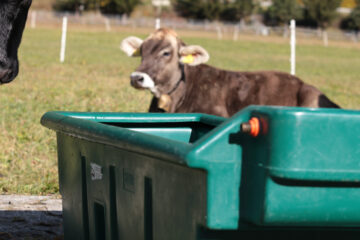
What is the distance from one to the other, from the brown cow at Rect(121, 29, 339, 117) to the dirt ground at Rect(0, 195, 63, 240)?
6.52 ft

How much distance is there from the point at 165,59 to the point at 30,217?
2649 millimetres

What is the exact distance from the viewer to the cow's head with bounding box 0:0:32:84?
3.16 m

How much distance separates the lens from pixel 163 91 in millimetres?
6551

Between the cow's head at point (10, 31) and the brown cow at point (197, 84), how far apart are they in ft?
9.78

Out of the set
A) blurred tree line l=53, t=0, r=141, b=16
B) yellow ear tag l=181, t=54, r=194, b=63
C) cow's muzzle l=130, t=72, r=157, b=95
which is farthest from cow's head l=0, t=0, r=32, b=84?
blurred tree line l=53, t=0, r=141, b=16

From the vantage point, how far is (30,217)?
4367 mm

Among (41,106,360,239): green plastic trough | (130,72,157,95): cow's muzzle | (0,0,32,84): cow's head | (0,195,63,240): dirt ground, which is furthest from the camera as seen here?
(130,72,157,95): cow's muzzle

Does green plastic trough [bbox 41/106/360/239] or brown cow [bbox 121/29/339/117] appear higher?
green plastic trough [bbox 41/106/360/239]

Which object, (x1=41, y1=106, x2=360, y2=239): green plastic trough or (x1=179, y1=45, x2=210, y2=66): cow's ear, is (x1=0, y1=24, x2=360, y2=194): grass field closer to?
(x1=179, y1=45, x2=210, y2=66): cow's ear

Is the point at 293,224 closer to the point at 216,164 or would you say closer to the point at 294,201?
the point at 294,201

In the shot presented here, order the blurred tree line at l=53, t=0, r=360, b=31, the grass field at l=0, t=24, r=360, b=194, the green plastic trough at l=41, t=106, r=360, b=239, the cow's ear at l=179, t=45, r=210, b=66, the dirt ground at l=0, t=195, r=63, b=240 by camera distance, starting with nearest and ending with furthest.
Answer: the green plastic trough at l=41, t=106, r=360, b=239 → the dirt ground at l=0, t=195, r=63, b=240 → the grass field at l=0, t=24, r=360, b=194 → the cow's ear at l=179, t=45, r=210, b=66 → the blurred tree line at l=53, t=0, r=360, b=31

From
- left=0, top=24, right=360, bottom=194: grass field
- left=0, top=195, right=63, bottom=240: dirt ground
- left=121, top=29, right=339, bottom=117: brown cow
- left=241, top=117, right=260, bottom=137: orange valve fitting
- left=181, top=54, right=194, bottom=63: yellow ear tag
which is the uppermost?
left=241, top=117, right=260, bottom=137: orange valve fitting

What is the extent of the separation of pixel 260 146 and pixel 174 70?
468cm

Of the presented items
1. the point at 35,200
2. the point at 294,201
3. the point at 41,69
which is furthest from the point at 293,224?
the point at 41,69
